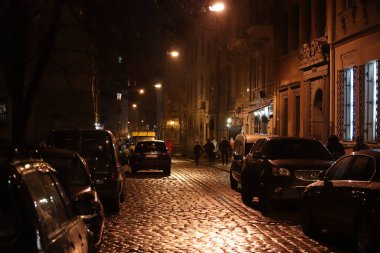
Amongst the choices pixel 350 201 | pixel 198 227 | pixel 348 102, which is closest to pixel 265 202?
pixel 198 227

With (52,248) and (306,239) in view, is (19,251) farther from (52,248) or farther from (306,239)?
(306,239)

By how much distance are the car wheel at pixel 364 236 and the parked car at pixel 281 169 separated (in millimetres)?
5169

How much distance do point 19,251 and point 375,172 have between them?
264 inches

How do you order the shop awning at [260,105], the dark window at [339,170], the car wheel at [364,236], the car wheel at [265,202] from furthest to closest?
the shop awning at [260,105] < the car wheel at [265,202] < the dark window at [339,170] < the car wheel at [364,236]

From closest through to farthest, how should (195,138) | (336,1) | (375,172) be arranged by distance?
(375,172) < (336,1) < (195,138)

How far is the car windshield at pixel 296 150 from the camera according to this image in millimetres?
15606

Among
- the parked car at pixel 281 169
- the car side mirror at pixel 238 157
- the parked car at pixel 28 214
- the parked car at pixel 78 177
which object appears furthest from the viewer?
the car side mirror at pixel 238 157

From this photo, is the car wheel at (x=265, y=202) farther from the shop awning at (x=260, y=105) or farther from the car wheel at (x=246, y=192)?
the shop awning at (x=260, y=105)

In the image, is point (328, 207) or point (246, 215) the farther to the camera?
point (246, 215)

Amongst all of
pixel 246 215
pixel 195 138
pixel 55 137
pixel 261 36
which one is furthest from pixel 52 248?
pixel 195 138

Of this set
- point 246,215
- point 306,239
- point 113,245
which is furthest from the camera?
point 246,215

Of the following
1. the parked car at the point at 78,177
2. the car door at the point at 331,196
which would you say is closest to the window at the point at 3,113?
the parked car at the point at 78,177

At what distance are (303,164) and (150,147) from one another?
1610 cm

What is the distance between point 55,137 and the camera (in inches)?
616
